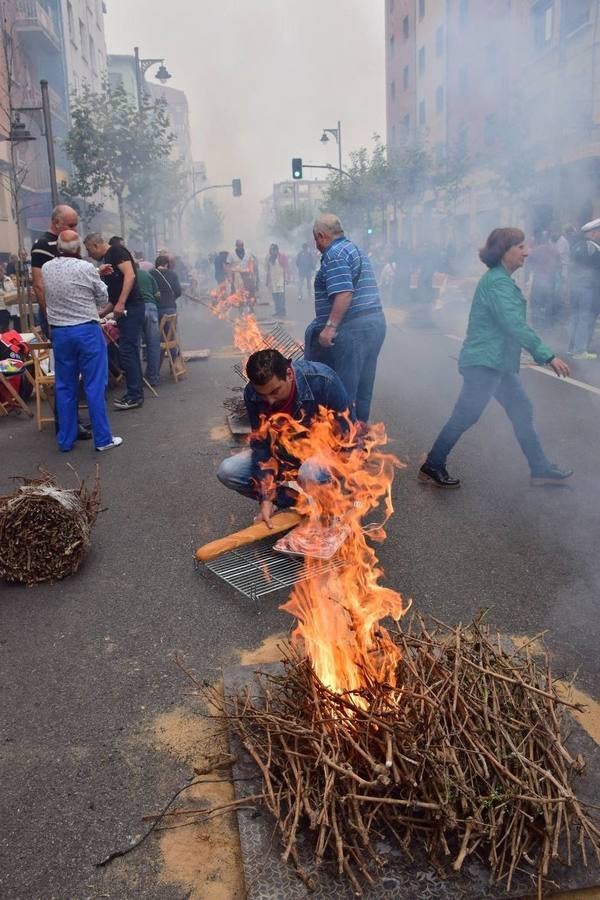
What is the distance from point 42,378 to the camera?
757 cm

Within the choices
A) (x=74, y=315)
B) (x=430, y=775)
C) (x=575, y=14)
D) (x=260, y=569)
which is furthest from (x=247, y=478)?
(x=575, y=14)

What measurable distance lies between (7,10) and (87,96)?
6279mm

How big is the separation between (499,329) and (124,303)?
13.6ft

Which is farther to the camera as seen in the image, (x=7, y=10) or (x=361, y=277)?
(x=7, y=10)

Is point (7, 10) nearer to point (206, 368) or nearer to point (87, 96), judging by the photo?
point (87, 96)

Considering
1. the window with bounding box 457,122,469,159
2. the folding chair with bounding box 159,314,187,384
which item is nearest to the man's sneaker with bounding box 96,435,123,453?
the folding chair with bounding box 159,314,187,384

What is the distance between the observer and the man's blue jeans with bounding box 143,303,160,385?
31.4 ft

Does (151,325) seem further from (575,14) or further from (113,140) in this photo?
(113,140)

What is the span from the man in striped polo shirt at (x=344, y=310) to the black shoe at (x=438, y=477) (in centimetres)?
76

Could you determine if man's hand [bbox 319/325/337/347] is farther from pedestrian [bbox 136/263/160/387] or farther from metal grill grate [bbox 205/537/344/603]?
pedestrian [bbox 136/263/160/387]

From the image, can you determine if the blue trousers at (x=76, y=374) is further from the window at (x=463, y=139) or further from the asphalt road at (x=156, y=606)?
the window at (x=463, y=139)

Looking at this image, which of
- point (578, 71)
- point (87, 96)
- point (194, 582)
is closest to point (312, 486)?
point (194, 582)

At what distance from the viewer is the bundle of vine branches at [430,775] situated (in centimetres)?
199

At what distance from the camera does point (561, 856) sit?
202 cm
